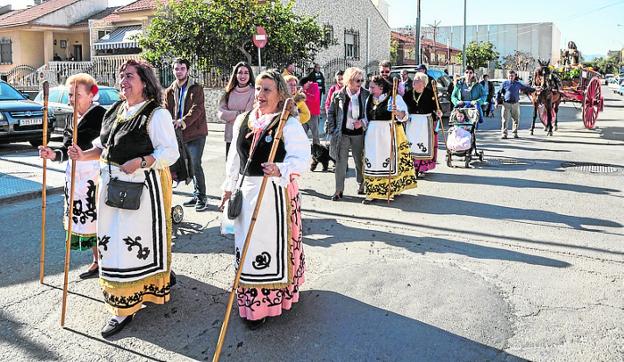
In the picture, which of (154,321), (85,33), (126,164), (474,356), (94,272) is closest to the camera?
(474,356)

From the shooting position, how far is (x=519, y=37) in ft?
282

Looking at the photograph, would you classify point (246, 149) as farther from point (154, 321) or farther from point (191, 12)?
point (191, 12)

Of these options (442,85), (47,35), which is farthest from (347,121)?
(47,35)

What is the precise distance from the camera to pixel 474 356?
12.8 ft

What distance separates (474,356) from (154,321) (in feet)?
7.69

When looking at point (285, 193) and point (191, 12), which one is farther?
point (191, 12)

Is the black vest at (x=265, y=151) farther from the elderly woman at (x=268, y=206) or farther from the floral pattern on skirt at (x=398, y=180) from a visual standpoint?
the floral pattern on skirt at (x=398, y=180)

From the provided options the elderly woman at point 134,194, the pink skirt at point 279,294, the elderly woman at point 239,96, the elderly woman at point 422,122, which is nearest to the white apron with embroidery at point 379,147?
the elderly woman at point 239,96

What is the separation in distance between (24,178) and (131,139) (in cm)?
691

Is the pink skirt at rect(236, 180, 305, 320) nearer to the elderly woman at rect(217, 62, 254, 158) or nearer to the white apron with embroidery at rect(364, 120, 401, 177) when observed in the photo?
the elderly woman at rect(217, 62, 254, 158)

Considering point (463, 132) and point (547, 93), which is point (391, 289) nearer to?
point (463, 132)

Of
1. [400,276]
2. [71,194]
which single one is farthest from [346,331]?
[71,194]

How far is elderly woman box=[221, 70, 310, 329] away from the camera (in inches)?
167

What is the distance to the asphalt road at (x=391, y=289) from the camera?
4.04 m
